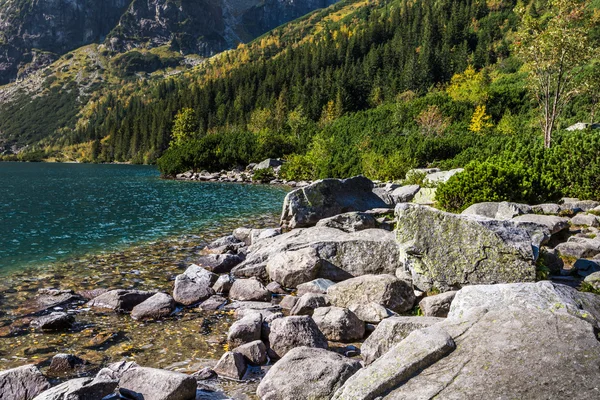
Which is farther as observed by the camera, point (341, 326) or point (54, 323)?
point (54, 323)

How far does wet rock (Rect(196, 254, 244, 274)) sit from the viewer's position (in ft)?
46.4

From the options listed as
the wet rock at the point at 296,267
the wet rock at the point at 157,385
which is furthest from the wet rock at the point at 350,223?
the wet rock at the point at 157,385

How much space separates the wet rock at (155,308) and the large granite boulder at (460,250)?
6082mm

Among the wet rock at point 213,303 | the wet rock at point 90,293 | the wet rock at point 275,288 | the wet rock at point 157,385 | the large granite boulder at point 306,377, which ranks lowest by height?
the wet rock at point 275,288

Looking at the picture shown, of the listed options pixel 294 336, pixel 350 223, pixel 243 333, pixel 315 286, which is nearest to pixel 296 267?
pixel 315 286

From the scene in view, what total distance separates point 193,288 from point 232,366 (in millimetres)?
4591

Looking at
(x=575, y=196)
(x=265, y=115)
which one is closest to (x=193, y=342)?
(x=575, y=196)

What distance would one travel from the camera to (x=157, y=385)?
5.80 metres

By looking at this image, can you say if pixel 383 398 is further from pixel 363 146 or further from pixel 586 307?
pixel 363 146

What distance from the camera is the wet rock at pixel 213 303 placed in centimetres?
1039

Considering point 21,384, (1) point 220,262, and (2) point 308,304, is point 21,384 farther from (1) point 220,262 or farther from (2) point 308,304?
(1) point 220,262

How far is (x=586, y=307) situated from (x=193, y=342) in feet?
23.0

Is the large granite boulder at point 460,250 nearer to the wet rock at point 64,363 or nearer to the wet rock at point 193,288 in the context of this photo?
the wet rock at point 193,288

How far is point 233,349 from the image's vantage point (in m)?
7.86
